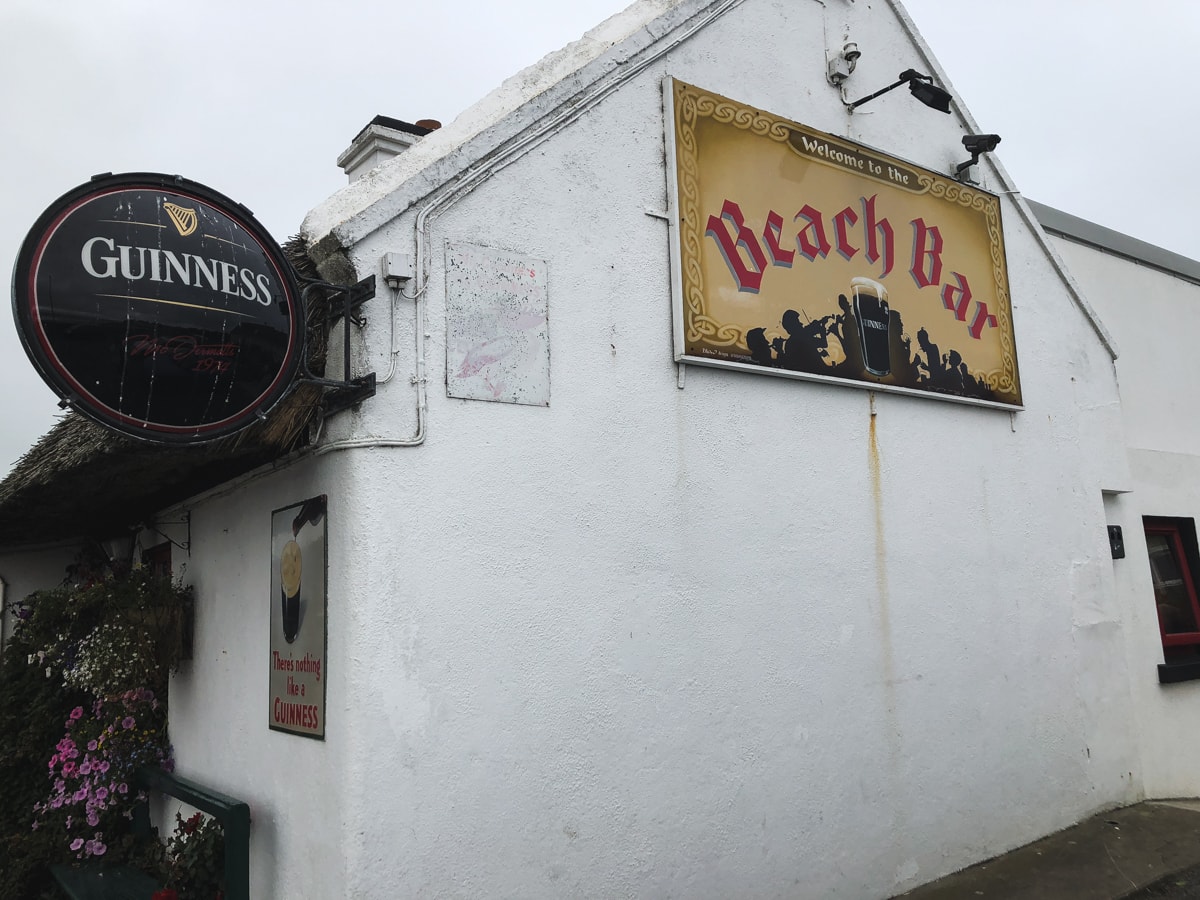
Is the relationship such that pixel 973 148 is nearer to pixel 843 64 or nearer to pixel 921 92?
pixel 921 92

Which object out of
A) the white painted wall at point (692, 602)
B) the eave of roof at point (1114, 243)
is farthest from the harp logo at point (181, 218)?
the eave of roof at point (1114, 243)

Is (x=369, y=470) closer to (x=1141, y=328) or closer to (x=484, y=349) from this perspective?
(x=484, y=349)

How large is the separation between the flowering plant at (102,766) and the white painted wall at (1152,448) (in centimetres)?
747

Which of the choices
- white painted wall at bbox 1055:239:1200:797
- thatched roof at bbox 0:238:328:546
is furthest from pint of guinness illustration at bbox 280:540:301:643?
white painted wall at bbox 1055:239:1200:797

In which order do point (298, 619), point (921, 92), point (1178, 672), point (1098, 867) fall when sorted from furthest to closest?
point (1178, 672)
point (921, 92)
point (1098, 867)
point (298, 619)

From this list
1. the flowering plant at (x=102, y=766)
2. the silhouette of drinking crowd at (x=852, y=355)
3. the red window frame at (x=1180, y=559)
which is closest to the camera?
the silhouette of drinking crowd at (x=852, y=355)

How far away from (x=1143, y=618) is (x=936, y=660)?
2918 mm

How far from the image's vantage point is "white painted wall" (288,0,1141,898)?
427cm

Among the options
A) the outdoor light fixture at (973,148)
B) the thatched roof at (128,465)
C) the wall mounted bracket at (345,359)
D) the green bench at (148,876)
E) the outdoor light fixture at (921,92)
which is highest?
the outdoor light fixture at (921,92)

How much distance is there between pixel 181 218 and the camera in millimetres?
3715

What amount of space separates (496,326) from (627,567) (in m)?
1.40

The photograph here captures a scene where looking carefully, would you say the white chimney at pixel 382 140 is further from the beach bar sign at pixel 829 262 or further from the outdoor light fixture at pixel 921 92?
the outdoor light fixture at pixel 921 92

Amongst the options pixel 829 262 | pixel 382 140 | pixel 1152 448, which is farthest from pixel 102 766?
pixel 1152 448

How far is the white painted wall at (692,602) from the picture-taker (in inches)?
168
